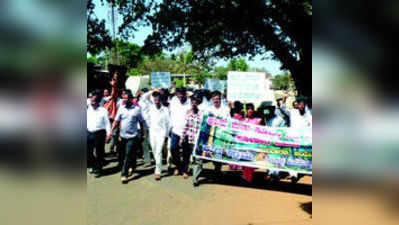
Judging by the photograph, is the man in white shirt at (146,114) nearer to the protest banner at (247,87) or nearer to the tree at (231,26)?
the protest banner at (247,87)

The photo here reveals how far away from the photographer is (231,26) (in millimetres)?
9875

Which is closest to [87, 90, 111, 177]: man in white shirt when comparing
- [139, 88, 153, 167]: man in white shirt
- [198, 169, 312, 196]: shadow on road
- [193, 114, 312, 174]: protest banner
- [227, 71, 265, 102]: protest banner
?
[139, 88, 153, 167]: man in white shirt

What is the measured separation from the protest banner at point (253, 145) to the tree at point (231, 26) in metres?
2.19

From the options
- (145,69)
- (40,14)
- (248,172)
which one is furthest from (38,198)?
(145,69)

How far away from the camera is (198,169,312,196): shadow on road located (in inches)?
237

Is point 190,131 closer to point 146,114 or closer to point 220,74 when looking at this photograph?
point 146,114

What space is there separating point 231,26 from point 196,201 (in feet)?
20.5

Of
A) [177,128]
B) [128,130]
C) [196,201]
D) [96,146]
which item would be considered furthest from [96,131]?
[196,201]

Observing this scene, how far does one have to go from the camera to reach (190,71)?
43188 millimetres

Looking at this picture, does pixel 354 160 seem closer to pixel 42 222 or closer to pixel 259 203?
pixel 42 222

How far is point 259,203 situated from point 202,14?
671 cm

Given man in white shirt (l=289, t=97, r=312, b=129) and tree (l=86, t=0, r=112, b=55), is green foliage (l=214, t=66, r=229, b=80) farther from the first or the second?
A: man in white shirt (l=289, t=97, r=312, b=129)

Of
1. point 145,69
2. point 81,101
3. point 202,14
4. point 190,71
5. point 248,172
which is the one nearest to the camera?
point 81,101

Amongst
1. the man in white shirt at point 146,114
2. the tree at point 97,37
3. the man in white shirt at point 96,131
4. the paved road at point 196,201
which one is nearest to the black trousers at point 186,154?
the paved road at point 196,201
